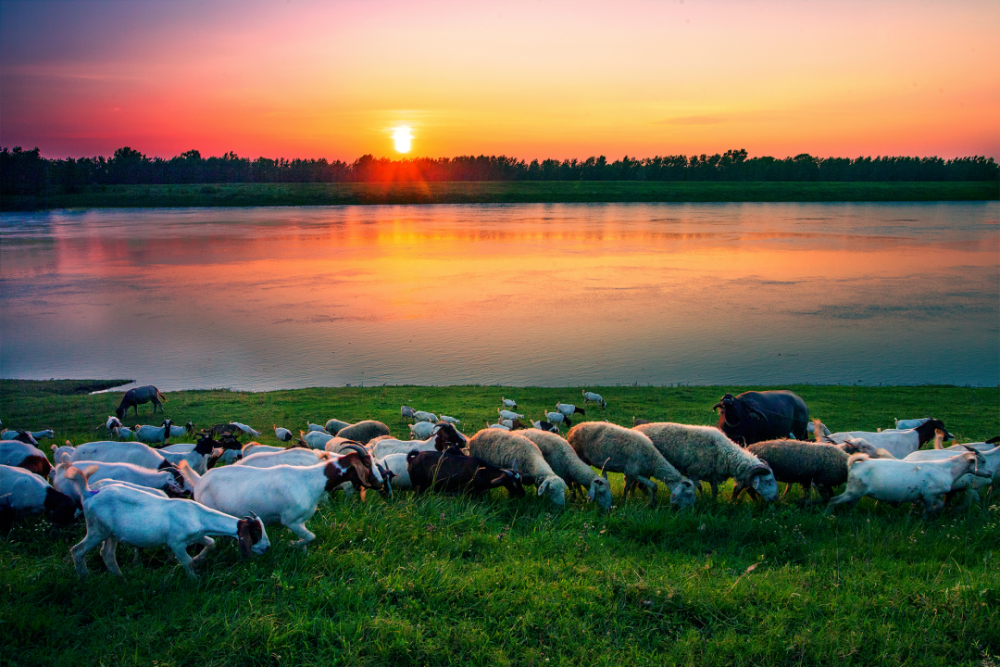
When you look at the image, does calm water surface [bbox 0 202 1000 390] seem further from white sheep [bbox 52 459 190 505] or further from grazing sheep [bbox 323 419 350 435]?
white sheep [bbox 52 459 190 505]

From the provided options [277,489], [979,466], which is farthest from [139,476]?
[979,466]

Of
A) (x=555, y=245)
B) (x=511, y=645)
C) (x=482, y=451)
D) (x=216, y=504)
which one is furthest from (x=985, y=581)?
(x=555, y=245)

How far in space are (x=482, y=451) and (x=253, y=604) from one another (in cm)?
432

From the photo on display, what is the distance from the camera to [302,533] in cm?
579

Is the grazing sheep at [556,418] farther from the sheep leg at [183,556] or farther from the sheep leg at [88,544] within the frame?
the sheep leg at [88,544]

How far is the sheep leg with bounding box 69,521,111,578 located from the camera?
16.6 ft

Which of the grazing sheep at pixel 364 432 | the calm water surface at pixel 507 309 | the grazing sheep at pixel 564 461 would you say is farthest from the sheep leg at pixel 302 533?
the calm water surface at pixel 507 309

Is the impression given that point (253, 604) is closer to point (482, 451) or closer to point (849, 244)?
point (482, 451)

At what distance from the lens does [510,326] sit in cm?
2956

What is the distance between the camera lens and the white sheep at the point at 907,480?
715 centimetres

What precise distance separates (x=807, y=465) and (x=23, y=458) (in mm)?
9787

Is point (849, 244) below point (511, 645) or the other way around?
the other way around

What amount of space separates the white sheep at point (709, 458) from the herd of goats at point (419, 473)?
0.02m

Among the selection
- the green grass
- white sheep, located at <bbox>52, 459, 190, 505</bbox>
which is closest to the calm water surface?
white sheep, located at <bbox>52, 459, 190, 505</bbox>
